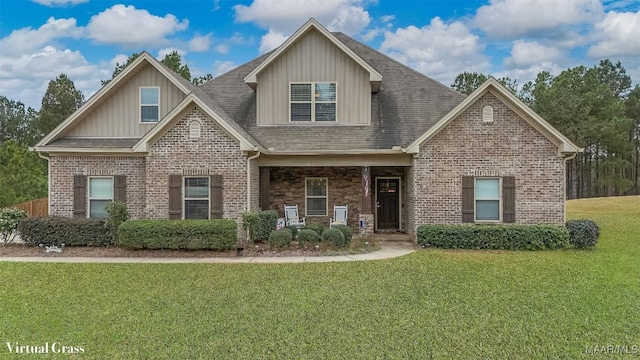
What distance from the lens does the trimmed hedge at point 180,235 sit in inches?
462

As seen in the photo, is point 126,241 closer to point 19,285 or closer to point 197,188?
point 197,188

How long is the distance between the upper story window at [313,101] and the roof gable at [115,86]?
3834 millimetres

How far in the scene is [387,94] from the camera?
55.0ft

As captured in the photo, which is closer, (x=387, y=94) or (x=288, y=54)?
(x=288, y=54)

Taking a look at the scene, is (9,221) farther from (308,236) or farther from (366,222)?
(366,222)

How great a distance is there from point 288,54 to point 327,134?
3.32m

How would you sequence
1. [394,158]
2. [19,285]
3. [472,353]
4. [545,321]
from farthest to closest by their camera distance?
[394,158] < [19,285] < [545,321] < [472,353]

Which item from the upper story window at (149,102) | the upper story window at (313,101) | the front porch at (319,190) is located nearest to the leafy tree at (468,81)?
the front porch at (319,190)

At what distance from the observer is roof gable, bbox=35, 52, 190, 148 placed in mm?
13922

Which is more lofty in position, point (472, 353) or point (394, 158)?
point (394, 158)

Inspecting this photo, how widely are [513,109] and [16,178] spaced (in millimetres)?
20196

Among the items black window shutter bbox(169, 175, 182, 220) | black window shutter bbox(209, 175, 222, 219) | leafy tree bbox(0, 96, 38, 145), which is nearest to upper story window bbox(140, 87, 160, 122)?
black window shutter bbox(169, 175, 182, 220)

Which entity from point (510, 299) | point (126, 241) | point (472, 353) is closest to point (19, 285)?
point (126, 241)

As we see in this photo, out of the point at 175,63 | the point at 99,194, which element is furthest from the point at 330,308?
the point at 175,63
